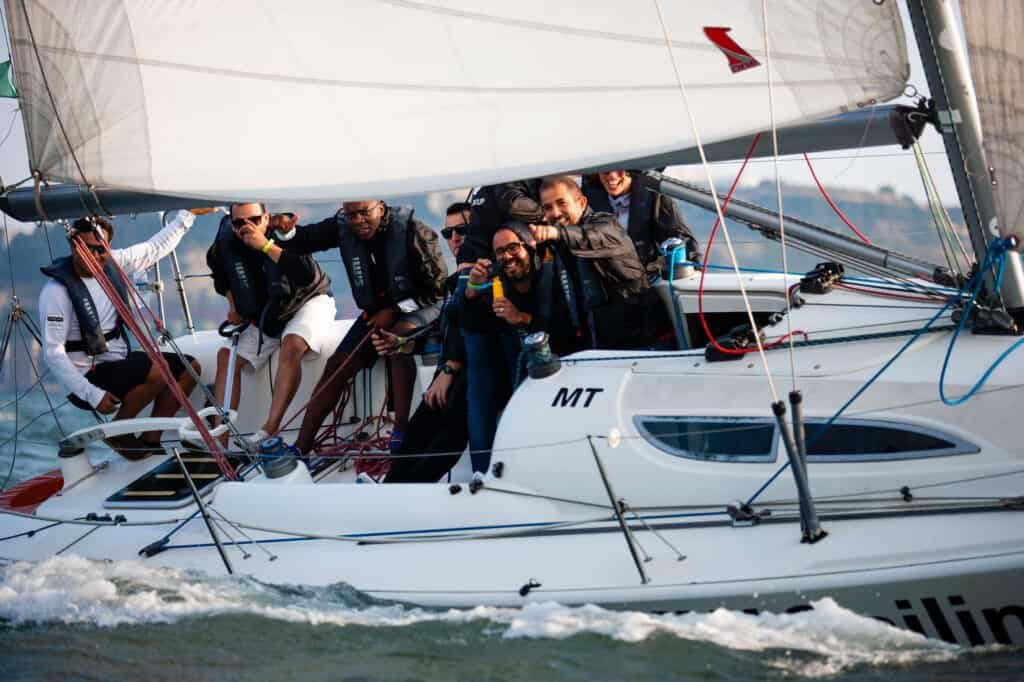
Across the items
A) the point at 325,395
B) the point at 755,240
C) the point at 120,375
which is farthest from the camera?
the point at 755,240

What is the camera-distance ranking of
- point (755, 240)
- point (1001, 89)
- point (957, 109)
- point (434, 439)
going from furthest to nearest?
point (755, 240) < point (434, 439) < point (957, 109) < point (1001, 89)

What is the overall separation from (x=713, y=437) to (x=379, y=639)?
1258 mm

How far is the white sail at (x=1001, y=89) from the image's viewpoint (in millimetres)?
3795

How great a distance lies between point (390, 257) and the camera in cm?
581

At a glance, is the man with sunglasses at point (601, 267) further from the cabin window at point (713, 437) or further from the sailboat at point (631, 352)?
the cabin window at point (713, 437)

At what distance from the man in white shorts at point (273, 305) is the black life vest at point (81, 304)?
514 mm

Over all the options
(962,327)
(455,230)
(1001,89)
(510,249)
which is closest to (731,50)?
(1001,89)

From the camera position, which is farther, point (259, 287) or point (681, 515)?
point (259, 287)

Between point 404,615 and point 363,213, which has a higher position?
point 363,213

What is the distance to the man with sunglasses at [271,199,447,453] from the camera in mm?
5801

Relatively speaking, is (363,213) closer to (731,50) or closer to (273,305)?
(273,305)

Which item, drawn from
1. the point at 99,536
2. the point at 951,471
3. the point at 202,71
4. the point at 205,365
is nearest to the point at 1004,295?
the point at 951,471

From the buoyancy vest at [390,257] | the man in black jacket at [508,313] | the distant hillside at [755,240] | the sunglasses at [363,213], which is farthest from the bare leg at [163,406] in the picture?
the man in black jacket at [508,313]

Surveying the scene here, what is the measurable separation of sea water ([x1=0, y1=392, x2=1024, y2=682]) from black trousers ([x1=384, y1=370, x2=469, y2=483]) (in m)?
0.90
